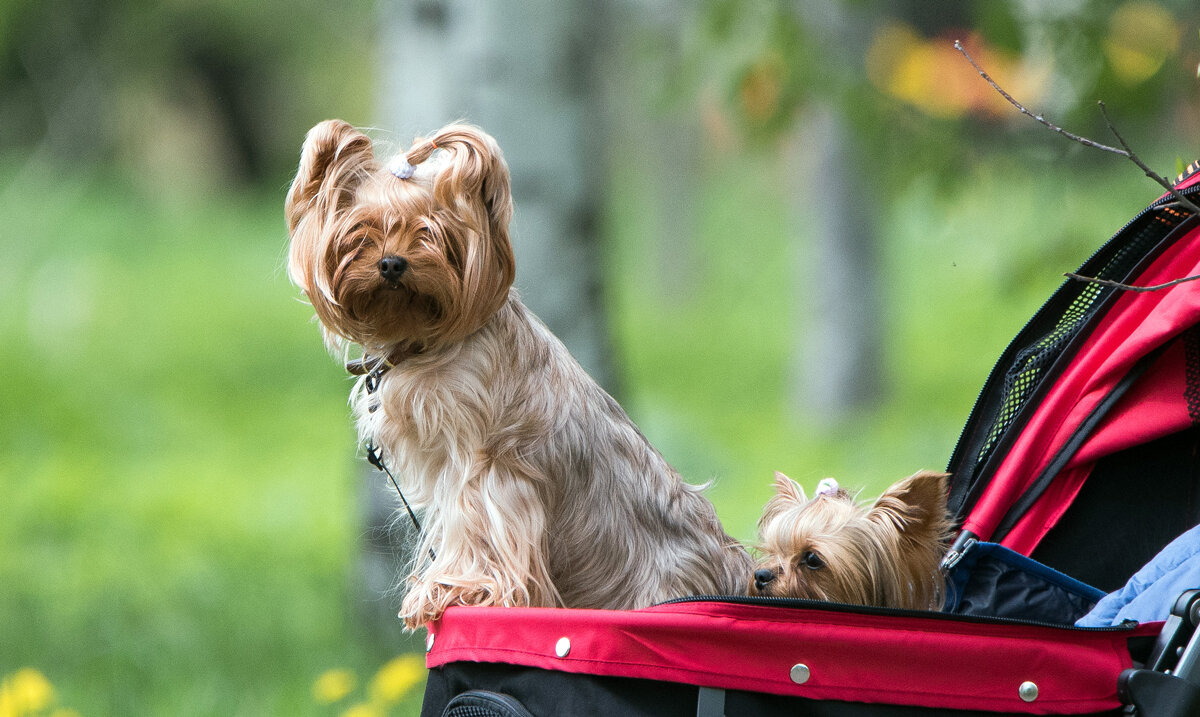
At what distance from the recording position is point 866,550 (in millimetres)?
2559

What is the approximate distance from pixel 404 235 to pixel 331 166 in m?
0.22

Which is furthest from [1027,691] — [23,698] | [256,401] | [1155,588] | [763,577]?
[256,401]

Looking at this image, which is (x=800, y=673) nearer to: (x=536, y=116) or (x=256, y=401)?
(x=536, y=116)

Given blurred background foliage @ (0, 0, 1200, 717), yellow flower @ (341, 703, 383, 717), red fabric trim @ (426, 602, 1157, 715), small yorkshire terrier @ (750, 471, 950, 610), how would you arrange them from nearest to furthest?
red fabric trim @ (426, 602, 1157, 715) < small yorkshire terrier @ (750, 471, 950, 610) < yellow flower @ (341, 703, 383, 717) < blurred background foliage @ (0, 0, 1200, 717)

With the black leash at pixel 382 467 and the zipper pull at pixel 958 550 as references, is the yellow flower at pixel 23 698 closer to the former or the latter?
the black leash at pixel 382 467

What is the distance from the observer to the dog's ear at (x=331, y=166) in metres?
2.44

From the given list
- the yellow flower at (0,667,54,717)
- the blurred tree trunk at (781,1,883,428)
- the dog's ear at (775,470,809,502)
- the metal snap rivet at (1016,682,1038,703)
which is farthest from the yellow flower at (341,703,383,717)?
the blurred tree trunk at (781,1,883,428)

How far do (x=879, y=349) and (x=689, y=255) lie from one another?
524 centimetres

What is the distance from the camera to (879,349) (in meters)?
10.0

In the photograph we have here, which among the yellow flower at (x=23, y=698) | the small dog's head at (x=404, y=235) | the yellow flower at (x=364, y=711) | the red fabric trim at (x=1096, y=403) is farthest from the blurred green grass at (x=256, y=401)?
the red fabric trim at (x=1096, y=403)

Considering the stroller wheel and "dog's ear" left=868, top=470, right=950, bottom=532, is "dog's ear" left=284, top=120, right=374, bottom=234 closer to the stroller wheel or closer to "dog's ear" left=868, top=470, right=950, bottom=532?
the stroller wheel

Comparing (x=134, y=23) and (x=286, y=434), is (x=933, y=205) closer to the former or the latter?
(x=286, y=434)

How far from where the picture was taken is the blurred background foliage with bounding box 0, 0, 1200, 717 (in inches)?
196

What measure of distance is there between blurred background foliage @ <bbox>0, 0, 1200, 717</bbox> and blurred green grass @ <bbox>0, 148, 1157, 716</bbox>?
37 millimetres
